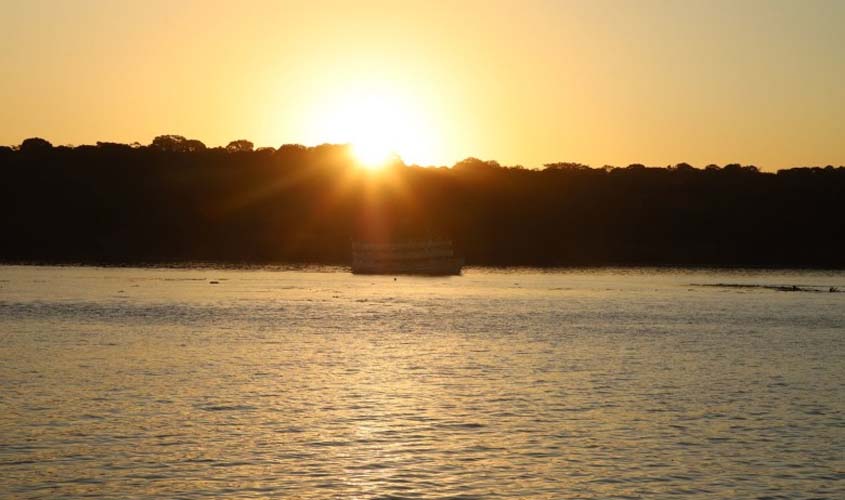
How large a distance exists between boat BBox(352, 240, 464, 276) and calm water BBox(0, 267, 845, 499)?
90.2 meters

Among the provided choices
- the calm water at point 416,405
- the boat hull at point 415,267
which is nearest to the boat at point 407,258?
the boat hull at point 415,267

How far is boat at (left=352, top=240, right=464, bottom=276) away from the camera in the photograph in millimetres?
181250

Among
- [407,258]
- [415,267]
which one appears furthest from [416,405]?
[407,258]

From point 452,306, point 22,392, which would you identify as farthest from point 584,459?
point 452,306

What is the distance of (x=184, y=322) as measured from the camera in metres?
80.0

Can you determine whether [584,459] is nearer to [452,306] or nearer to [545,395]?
A: [545,395]

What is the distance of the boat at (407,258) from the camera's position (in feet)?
595

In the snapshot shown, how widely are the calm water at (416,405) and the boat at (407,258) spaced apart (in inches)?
3549

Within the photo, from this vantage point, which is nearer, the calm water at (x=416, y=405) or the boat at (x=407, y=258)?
the calm water at (x=416, y=405)

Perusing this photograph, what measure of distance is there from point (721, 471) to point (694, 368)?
2460 cm

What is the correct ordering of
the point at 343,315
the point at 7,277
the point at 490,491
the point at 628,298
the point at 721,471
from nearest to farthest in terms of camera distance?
the point at 490,491, the point at 721,471, the point at 343,315, the point at 628,298, the point at 7,277

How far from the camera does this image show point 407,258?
182250 millimetres

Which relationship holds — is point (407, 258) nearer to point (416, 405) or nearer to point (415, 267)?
point (415, 267)

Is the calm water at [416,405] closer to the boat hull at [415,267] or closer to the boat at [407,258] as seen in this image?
the boat hull at [415,267]
